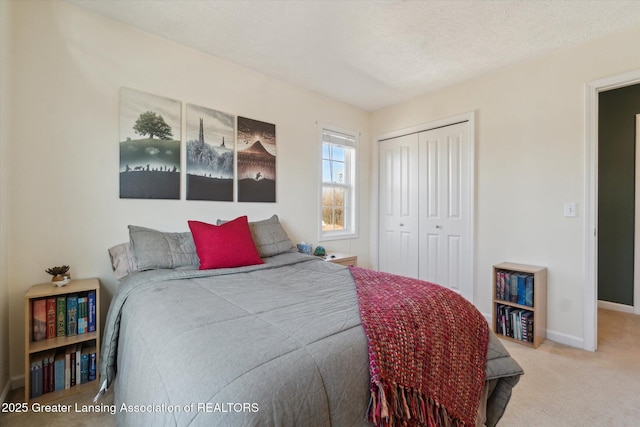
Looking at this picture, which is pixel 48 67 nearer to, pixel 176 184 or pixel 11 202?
pixel 11 202

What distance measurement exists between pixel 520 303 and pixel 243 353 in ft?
8.83

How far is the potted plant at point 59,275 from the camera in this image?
181 centimetres

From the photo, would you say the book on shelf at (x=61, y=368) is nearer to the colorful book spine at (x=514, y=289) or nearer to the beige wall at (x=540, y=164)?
the colorful book spine at (x=514, y=289)

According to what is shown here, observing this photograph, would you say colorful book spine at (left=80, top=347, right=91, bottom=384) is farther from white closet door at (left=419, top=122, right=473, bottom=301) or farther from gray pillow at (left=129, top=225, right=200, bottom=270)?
white closet door at (left=419, top=122, right=473, bottom=301)

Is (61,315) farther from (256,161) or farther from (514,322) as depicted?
(514,322)

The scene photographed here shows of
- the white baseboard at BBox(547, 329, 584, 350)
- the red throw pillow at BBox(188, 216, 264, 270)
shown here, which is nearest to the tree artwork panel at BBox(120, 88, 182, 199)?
the red throw pillow at BBox(188, 216, 264, 270)

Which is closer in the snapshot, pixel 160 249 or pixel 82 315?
pixel 82 315

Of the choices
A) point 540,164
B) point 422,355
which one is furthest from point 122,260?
point 540,164

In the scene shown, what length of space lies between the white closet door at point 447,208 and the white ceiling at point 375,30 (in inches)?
30.2

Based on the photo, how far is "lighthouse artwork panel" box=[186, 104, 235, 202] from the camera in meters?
2.51

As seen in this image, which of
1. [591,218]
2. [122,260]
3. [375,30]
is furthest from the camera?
[591,218]

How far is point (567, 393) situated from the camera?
1804 mm

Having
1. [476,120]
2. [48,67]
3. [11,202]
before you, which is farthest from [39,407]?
[476,120]

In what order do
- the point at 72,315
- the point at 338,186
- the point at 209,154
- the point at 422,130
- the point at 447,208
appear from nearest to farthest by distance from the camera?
the point at 72,315 < the point at 209,154 < the point at 447,208 < the point at 422,130 < the point at 338,186
